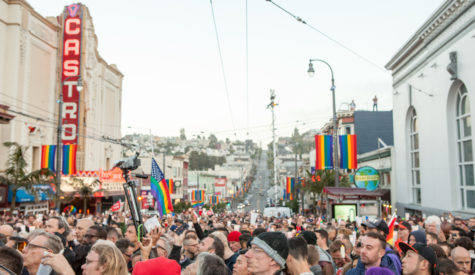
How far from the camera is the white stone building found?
23875 millimetres

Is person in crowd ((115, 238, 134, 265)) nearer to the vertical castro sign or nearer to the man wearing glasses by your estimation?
the man wearing glasses

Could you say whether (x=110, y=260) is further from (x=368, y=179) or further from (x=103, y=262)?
(x=368, y=179)

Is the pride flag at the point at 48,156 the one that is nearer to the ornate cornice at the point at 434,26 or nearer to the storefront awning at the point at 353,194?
the storefront awning at the point at 353,194

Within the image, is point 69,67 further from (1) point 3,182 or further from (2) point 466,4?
(2) point 466,4

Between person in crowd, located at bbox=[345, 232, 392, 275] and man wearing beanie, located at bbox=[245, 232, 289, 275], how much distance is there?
1.84 metres

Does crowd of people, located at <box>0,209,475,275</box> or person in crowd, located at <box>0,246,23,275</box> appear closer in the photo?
crowd of people, located at <box>0,209,475,275</box>

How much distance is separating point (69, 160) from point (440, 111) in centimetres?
2575

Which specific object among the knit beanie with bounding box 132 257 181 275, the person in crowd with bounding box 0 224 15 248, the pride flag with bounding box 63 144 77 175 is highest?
the pride flag with bounding box 63 144 77 175

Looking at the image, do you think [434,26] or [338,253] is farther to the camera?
[434,26]

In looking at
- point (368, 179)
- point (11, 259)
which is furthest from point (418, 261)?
point (368, 179)

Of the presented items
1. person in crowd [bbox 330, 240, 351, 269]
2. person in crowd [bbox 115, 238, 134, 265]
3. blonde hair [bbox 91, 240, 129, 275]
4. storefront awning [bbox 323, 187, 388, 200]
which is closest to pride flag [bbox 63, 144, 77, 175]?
storefront awning [bbox 323, 187, 388, 200]

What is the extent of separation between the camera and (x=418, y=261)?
514cm

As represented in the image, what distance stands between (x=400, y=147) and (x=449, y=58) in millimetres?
12802

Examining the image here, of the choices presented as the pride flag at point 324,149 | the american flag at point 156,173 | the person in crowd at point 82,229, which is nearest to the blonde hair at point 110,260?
the person in crowd at point 82,229
